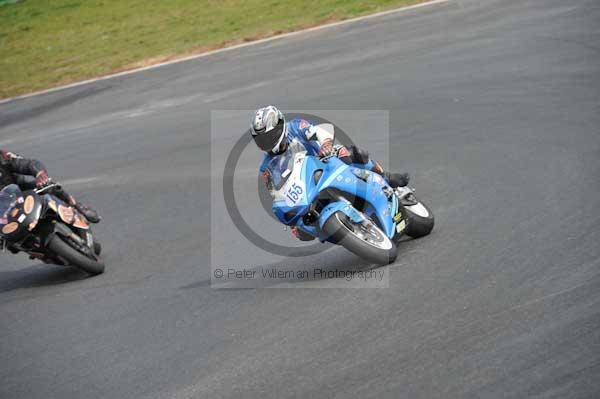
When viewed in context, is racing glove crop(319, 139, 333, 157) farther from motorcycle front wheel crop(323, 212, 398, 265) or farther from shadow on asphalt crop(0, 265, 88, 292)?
shadow on asphalt crop(0, 265, 88, 292)

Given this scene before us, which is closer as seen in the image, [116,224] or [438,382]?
[438,382]

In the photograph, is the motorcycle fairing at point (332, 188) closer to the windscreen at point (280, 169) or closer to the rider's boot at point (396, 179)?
the windscreen at point (280, 169)

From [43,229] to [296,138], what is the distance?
296 cm

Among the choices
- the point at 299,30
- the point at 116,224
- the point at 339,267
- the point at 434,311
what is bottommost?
the point at 299,30

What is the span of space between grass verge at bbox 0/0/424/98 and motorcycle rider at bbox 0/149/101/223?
11463mm

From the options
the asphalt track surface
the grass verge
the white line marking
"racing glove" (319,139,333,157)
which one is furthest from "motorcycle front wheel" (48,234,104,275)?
the grass verge

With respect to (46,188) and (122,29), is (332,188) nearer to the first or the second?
(46,188)

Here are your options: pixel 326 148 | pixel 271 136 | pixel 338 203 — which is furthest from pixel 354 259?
pixel 271 136

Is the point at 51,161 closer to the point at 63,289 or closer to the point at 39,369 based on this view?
the point at 63,289

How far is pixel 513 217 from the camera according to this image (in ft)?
28.7

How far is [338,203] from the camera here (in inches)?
303

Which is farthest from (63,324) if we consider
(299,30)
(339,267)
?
(299,30)

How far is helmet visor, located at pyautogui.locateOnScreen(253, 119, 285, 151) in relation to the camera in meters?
7.75

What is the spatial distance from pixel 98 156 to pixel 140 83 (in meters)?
4.89
